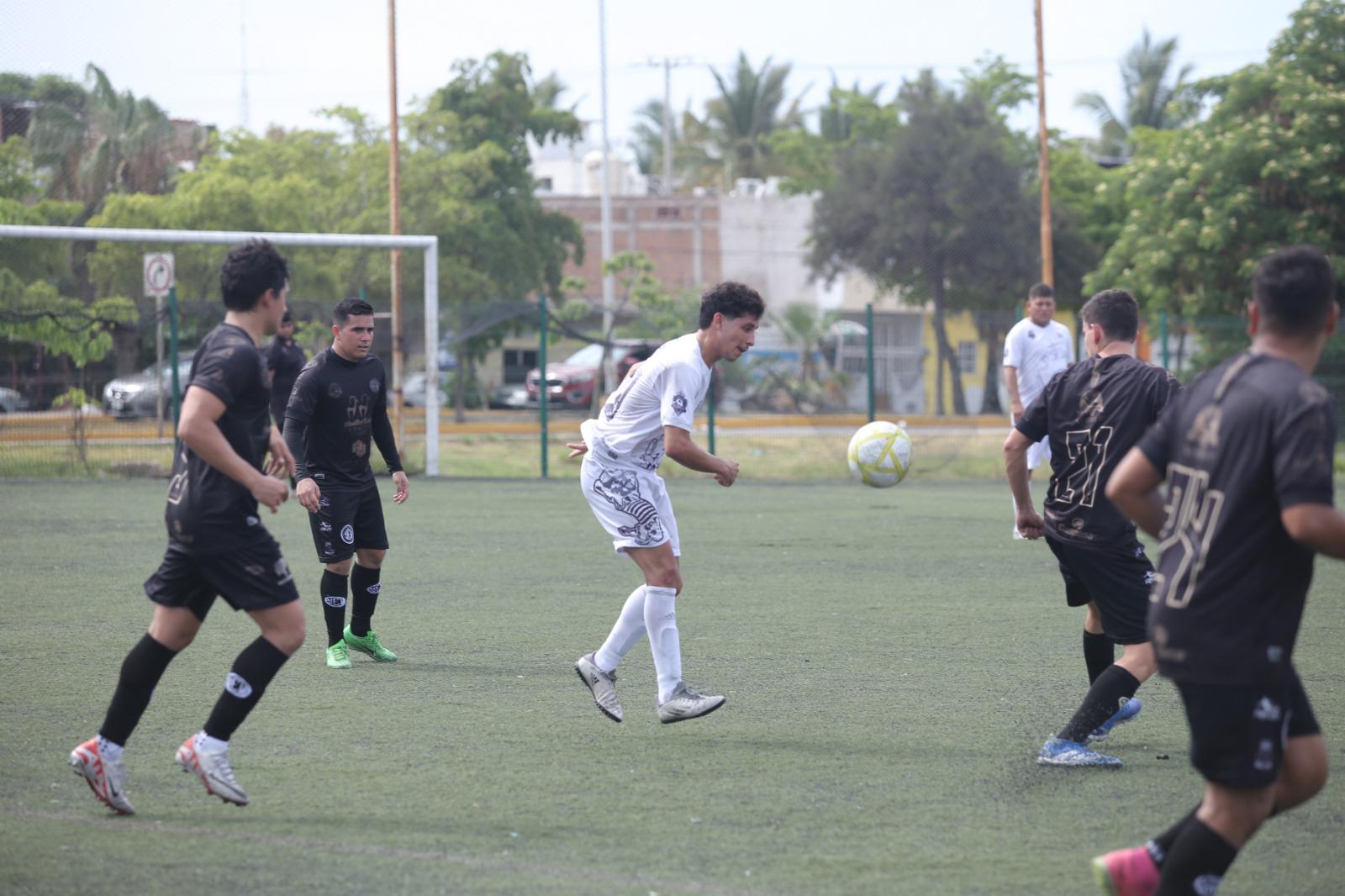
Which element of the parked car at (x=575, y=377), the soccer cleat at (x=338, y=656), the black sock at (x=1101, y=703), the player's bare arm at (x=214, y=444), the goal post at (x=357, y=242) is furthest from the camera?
the parked car at (x=575, y=377)

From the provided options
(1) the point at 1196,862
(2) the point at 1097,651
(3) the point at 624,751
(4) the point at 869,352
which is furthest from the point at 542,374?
(1) the point at 1196,862

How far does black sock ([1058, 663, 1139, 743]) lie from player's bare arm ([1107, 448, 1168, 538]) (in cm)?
198

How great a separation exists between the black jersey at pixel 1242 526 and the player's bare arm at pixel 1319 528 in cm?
4

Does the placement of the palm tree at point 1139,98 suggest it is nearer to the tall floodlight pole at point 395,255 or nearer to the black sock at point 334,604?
the tall floodlight pole at point 395,255

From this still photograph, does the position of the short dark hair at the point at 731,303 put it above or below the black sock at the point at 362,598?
above

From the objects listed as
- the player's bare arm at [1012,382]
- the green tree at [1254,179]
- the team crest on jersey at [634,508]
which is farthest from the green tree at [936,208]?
the team crest on jersey at [634,508]

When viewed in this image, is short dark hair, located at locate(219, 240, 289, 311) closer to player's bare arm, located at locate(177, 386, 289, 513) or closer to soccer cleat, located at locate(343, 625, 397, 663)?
player's bare arm, located at locate(177, 386, 289, 513)

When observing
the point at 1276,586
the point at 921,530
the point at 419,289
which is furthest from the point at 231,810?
the point at 419,289

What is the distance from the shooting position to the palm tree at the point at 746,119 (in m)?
65.5

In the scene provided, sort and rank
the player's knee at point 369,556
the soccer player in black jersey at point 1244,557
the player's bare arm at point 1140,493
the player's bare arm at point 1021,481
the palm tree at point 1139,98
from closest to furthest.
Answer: the soccer player in black jersey at point 1244,557
the player's bare arm at point 1140,493
the player's bare arm at point 1021,481
the player's knee at point 369,556
the palm tree at point 1139,98

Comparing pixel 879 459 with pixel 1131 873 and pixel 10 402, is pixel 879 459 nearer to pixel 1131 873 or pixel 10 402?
pixel 1131 873

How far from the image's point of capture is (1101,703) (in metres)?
5.61

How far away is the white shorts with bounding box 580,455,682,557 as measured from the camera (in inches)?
251

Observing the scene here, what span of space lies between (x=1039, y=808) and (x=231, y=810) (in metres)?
2.76
